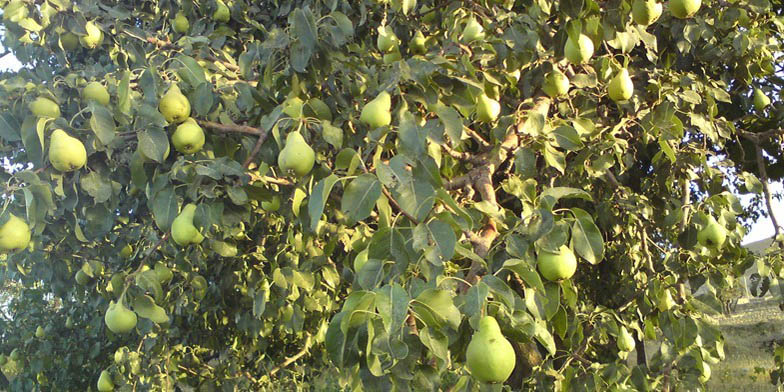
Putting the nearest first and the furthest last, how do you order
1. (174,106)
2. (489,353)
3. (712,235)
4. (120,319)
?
(489,353) → (174,106) → (120,319) → (712,235)

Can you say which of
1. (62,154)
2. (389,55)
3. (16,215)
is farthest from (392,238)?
(389,55)

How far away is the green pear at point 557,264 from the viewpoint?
4.86 feet

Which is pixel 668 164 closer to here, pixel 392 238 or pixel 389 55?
pixel 389 55

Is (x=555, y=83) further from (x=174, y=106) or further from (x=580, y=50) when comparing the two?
(x=174, y=106)

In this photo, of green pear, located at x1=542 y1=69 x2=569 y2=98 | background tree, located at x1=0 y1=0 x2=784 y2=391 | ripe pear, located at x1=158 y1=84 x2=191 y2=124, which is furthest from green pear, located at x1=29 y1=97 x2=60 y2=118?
green pear, located at x1=542 y1=69 x2=569 y2=98

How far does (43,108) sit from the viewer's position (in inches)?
60.2

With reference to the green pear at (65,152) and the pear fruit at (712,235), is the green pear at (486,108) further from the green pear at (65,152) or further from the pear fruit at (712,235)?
the green pear at (65,152)

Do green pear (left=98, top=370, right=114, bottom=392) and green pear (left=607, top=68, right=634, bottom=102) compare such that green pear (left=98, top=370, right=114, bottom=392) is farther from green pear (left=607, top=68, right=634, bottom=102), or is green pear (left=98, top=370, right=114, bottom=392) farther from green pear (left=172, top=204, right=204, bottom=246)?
green pear (left=607, top=68, right=634, bottom=102)

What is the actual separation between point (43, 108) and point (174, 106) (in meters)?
0.29

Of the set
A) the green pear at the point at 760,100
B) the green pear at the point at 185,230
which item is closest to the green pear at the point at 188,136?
the green pear at the point at 185,230

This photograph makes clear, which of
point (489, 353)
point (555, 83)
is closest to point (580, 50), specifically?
point (555, 83)

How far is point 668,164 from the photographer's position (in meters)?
2.73

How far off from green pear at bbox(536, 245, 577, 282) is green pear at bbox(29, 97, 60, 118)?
1.15 meters

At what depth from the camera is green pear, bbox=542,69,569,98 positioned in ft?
6.88
